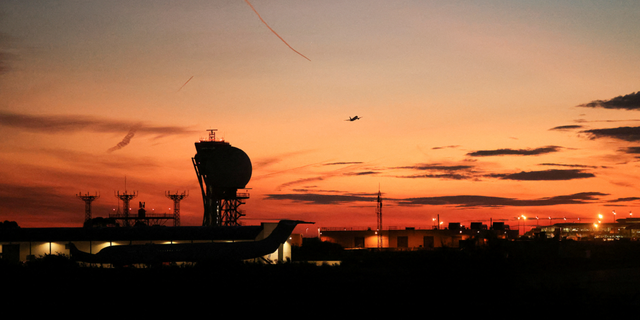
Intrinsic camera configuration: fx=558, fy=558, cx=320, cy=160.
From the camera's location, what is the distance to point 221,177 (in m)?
92.3

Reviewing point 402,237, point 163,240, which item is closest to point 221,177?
point 163,240

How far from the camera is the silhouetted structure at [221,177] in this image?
92.2 meters

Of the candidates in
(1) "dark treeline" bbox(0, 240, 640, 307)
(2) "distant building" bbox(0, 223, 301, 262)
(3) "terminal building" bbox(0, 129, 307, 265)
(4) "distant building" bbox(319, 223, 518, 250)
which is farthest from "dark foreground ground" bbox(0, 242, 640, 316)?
(4) "distant building" bbox(319, 223, 518, 250)

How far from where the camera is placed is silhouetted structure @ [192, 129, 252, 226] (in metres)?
92.2

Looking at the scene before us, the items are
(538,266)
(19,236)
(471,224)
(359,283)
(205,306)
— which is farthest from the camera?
(471,224)

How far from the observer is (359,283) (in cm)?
3947

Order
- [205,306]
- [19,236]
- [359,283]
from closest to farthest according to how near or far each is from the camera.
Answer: [205,306], [359,283], [19,236]

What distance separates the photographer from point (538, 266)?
70938 millimetres

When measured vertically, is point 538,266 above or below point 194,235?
below

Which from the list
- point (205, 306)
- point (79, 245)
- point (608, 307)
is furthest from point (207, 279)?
point (79, 245)

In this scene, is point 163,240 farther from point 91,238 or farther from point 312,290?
point 312,290

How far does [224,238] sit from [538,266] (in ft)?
131

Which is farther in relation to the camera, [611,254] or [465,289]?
[611,254]

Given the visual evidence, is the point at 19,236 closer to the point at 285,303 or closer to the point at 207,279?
the point at 207,279
